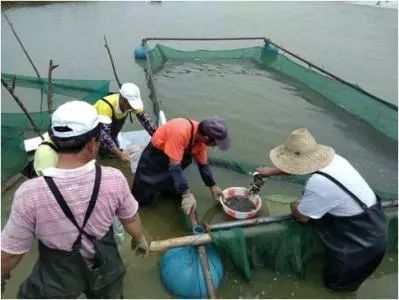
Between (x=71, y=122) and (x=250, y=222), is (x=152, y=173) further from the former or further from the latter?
(x=71, y=122)

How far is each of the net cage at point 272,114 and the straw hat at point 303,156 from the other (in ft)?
2.05

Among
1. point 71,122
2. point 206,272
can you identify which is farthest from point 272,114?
point 71,122

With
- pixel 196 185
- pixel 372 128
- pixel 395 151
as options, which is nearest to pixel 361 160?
pixel 395 151

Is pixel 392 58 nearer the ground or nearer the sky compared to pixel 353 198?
nearer the ground

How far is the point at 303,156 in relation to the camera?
3330 millimetres

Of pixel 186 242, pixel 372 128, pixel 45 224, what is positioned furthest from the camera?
pixel 372 128

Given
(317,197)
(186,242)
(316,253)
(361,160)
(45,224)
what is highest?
(45,224)

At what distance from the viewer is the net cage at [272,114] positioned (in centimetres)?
368

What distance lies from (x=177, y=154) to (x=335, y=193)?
156 cm

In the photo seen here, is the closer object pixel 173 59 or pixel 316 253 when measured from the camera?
pixel 316 253

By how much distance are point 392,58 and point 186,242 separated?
42.5 ft

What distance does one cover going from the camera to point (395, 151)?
6.59 metres

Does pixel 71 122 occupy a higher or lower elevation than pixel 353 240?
higher

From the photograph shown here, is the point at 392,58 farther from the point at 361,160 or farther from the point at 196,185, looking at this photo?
the point at 196,185
